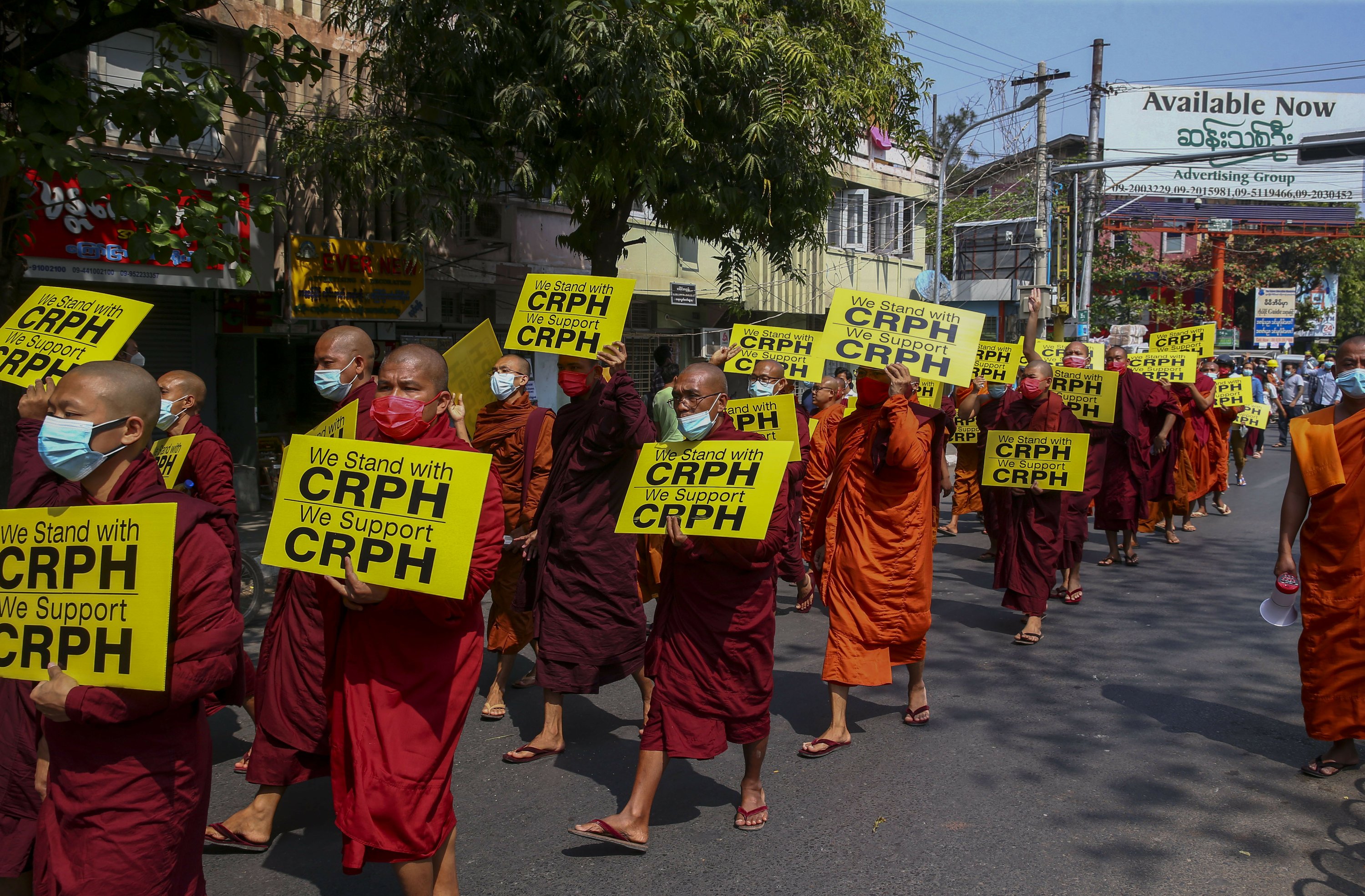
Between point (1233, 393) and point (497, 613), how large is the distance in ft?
36.6

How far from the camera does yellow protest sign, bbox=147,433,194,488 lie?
14.1ft

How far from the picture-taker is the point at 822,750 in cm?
503

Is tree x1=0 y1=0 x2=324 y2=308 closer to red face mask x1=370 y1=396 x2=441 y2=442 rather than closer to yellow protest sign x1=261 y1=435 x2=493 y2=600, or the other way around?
red face mask x1=370 y1=396 x2=441 y2=442

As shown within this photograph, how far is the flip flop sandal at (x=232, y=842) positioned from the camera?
398cm

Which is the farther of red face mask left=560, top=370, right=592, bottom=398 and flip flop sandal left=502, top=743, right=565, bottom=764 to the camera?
red face mask left=560, top=370, right=592, bottom=398

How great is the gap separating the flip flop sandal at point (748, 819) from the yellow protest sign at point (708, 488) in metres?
1.13

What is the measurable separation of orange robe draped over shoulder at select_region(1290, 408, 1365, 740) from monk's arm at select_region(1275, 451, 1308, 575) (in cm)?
4

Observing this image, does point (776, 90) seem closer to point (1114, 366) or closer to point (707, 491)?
point (1114, 366)

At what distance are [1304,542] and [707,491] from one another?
9.58 feet

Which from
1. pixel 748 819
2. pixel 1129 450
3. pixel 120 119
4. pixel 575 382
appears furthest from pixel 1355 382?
pixel 120 119

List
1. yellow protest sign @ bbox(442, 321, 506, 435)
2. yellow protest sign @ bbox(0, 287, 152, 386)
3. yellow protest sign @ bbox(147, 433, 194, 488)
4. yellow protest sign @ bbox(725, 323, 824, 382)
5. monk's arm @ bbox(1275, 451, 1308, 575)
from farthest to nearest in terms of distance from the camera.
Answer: yellow protest sign @ bbox(725, 323, 824, 382) → yellow protest sign @ bbox(442, 321, 506, 435) → monk's arm @ bbox(1275, 451, 1308, 575) → yellow protest sign @ bbox(0, 287, 152, 386) → yellow protest sign @ bbox(147, 433, 194, 488)

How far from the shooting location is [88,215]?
10.4 m

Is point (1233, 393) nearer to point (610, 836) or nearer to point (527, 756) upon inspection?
point (527, 756)

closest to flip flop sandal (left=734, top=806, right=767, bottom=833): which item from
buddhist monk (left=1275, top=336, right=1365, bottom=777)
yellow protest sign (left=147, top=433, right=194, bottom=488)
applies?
buddhist monk (left=1275, top=336, right=1365, bottom=777)
